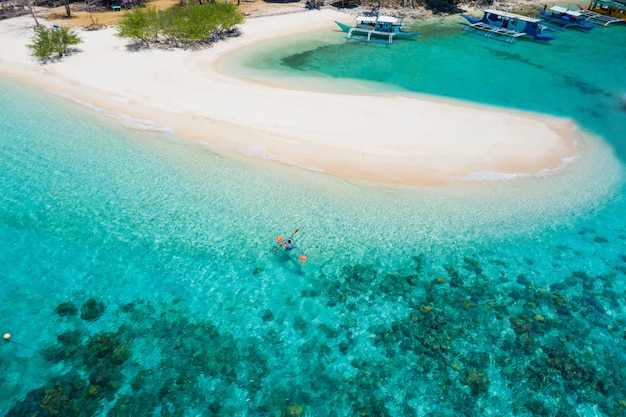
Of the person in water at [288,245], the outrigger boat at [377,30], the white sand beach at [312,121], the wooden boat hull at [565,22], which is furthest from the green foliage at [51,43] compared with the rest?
the wooden boat hull at [565,22]

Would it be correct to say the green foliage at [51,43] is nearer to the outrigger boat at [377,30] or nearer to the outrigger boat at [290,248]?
the outrigger boat at [377,30]

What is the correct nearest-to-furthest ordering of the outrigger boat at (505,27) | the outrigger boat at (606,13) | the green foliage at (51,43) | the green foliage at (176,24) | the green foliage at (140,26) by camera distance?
the green foliage at (51,43), the green foliage at (140,26), the green foliage at (176,24), the outrigger boat at (505,27), the outrigger boat at (606,13)

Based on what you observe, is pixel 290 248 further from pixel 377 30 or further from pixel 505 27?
pixel 505 27

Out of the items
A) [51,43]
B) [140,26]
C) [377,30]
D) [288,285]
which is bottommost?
[288,285]

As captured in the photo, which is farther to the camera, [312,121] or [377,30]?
[377,30]

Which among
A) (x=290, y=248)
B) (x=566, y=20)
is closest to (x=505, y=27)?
(x=566, y=20)

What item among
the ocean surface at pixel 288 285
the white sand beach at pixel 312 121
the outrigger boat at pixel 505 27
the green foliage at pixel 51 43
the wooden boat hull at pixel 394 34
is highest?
the outrigger boat at pixel 505 27

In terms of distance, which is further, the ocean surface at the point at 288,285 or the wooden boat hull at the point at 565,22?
the wooden boat hull at the point at 565,22
